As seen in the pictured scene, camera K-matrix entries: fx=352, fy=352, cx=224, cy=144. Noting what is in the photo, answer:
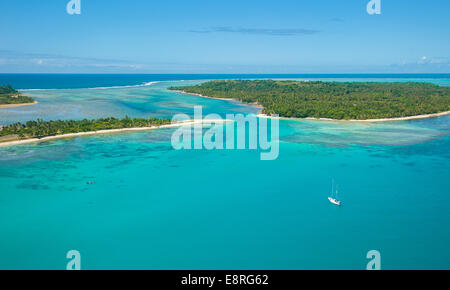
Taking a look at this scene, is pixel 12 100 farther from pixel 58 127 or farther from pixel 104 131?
pixel 104 131

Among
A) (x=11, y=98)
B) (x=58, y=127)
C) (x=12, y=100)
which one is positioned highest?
(x=11, y=98)

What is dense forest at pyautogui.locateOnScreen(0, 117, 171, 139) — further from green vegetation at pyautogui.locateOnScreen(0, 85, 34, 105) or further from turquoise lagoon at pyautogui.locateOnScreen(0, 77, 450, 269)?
green vegetation at pyautogui.locateOnScreen(0, 85, 34, 105)

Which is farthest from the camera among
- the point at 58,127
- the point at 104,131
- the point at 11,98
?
the point at 11,98

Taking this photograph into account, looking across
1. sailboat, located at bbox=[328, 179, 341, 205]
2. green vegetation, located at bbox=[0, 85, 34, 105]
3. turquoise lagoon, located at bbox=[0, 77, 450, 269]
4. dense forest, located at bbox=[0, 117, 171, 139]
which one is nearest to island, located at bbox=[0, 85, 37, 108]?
green vegetation, located at bbox=[0, 85, 34, 105]

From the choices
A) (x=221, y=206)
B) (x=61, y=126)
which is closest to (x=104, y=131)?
(x=61, y=126)
